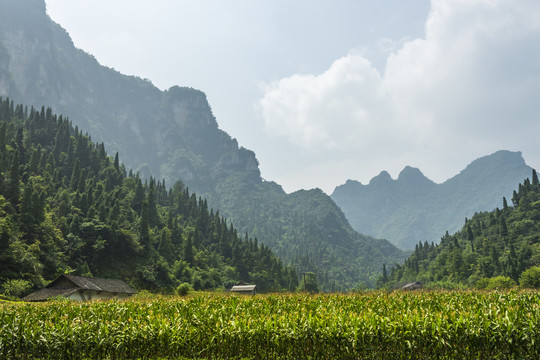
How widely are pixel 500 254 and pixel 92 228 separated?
116234mm

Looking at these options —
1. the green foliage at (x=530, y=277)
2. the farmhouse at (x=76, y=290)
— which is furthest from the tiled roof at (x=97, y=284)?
the green foliage at (x=530, y=277)

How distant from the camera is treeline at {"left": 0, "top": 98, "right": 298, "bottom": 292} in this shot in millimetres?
78688

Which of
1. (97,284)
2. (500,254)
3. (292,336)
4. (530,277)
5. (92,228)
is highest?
(92,228)

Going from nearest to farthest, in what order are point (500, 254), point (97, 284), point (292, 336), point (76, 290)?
point (292, 336) → point (76, 290) → point (97, 284) → point (500, 254)

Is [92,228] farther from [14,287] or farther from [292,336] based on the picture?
[292,336]

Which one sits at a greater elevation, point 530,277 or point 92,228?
point 92,228

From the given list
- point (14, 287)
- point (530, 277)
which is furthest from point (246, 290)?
point (530, 277)

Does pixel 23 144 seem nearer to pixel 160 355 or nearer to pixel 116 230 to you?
pixel 116 230

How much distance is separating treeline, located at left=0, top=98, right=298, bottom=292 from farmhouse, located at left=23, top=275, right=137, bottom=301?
23.8 feet

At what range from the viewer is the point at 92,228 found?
93.9 m

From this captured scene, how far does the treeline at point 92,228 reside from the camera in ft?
258

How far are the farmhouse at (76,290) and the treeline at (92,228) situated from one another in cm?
726

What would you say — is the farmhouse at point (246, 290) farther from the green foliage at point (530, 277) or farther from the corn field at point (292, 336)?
the corn field at point (292, 336)

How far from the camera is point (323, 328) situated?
1719cm
